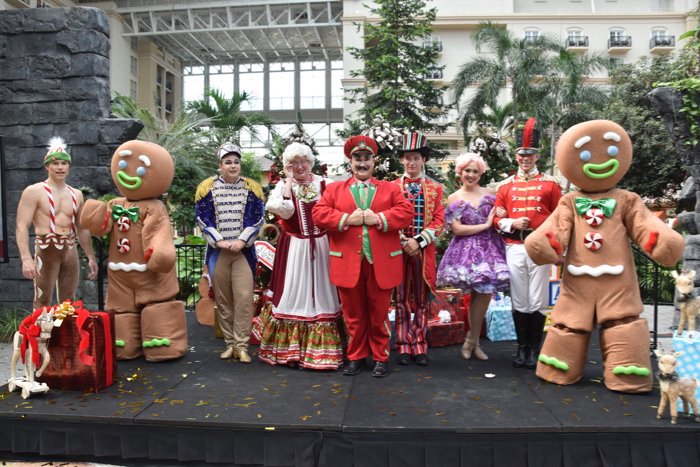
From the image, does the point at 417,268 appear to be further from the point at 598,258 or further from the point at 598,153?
the point at 598,153

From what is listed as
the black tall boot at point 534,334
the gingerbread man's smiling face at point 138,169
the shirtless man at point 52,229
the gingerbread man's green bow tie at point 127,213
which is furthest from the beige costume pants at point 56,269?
the black tall boot at point 534,334

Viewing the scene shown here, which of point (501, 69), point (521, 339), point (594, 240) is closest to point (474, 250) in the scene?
point (521, 339)

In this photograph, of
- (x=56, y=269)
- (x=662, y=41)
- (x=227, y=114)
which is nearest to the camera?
(x=56, y=269)

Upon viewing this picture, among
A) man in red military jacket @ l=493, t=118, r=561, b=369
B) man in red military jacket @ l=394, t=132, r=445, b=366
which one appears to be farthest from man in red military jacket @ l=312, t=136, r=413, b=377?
man in red military jacket @ l=493, t=118, r=561, b=369

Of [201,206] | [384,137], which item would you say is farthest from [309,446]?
[384,137]

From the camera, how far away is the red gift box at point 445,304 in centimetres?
507

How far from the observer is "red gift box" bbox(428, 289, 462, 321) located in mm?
5070

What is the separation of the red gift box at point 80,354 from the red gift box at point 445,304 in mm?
2822

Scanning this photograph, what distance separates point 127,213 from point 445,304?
293cm

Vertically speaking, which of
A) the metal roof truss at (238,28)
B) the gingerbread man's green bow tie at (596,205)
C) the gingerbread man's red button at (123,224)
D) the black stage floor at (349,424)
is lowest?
the black stage floor at (349,424)

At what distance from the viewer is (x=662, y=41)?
2527 centimetres

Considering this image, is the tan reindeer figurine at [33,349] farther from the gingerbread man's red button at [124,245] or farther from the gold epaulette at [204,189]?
the gold epaulette at [204,189]

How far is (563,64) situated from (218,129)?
37.8ft

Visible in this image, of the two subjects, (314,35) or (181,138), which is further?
(314,35)
